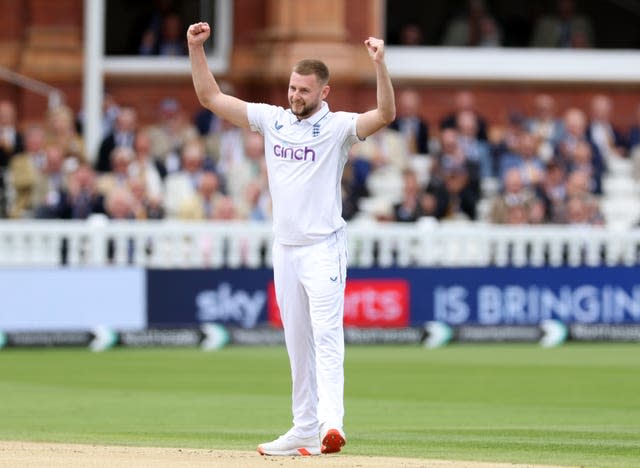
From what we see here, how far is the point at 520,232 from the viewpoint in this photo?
2159 cm

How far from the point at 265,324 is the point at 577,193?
14.8 ft

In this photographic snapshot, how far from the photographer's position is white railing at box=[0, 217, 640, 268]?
2075 cm

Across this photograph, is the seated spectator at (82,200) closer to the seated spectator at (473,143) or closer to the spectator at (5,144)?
the spectator at (5,144)

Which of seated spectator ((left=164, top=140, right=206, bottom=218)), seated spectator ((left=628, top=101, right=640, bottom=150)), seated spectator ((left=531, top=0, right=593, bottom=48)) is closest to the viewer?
seated spectator ((left=164, top=140, right=206, bottom=218))

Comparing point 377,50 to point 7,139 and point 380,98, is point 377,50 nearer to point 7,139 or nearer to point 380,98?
point 380,98

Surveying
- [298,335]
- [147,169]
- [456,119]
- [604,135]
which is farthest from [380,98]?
[604,135]

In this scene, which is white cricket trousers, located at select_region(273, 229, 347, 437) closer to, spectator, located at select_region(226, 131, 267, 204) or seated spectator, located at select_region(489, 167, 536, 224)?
spectator, located at select_region(226, 131, 267, 204)

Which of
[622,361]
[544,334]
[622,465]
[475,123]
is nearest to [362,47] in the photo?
[475,123]

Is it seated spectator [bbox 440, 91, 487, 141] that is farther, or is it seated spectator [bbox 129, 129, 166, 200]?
seated spectator [bbox 440, 91, 487, 141]

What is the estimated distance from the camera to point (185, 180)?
869 inches

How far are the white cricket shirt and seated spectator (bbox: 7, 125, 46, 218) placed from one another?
473 inches

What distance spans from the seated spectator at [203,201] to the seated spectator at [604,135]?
565 cm

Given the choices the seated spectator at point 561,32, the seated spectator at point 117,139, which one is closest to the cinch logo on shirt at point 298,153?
the seated spectator at point 117,139

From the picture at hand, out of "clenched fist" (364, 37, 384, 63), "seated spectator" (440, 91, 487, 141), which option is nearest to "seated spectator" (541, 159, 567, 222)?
"seated spectator" (440, 91, 487, 141)
